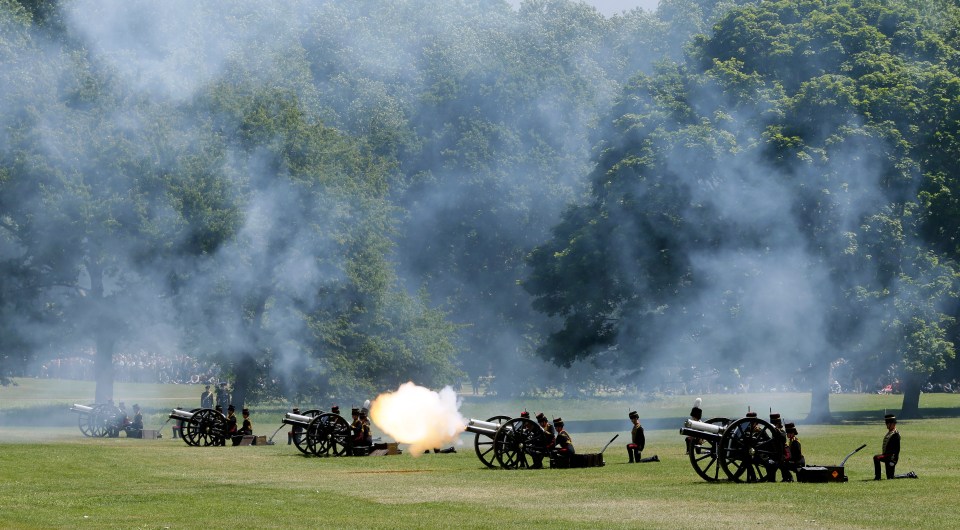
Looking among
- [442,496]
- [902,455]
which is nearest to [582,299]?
[902,455]

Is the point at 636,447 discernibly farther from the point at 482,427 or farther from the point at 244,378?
the point at 244,378

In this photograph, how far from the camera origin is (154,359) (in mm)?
98938

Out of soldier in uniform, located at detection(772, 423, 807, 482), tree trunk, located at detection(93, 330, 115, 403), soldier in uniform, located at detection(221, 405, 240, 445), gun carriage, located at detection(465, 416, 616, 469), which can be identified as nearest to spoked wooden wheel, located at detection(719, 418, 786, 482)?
soldier in uniform, located at detection(772, 423, 807, 482)

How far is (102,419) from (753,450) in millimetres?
29271

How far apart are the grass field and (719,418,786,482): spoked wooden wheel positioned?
0.69m

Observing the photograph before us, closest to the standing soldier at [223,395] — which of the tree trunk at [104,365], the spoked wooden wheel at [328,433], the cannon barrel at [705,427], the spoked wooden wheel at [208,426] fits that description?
the tree trunk at [104,365]

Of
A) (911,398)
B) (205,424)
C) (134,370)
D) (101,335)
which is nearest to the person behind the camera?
(205,424)

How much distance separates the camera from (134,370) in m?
101

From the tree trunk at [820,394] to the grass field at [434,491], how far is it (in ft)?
24.5

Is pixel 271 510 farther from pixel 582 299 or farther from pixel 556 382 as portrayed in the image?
pixel 556 382

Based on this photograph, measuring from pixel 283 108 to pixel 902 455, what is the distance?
3408 cm

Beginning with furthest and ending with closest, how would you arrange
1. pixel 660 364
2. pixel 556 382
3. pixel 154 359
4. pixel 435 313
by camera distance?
pixel 154 359 → pixel 556 382 → pixel 435 313 → pixel 660 364

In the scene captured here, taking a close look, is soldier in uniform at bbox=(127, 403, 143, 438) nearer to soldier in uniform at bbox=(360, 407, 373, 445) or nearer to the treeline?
the treeline

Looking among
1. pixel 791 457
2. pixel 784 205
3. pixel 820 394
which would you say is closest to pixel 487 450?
pixel 791 457
